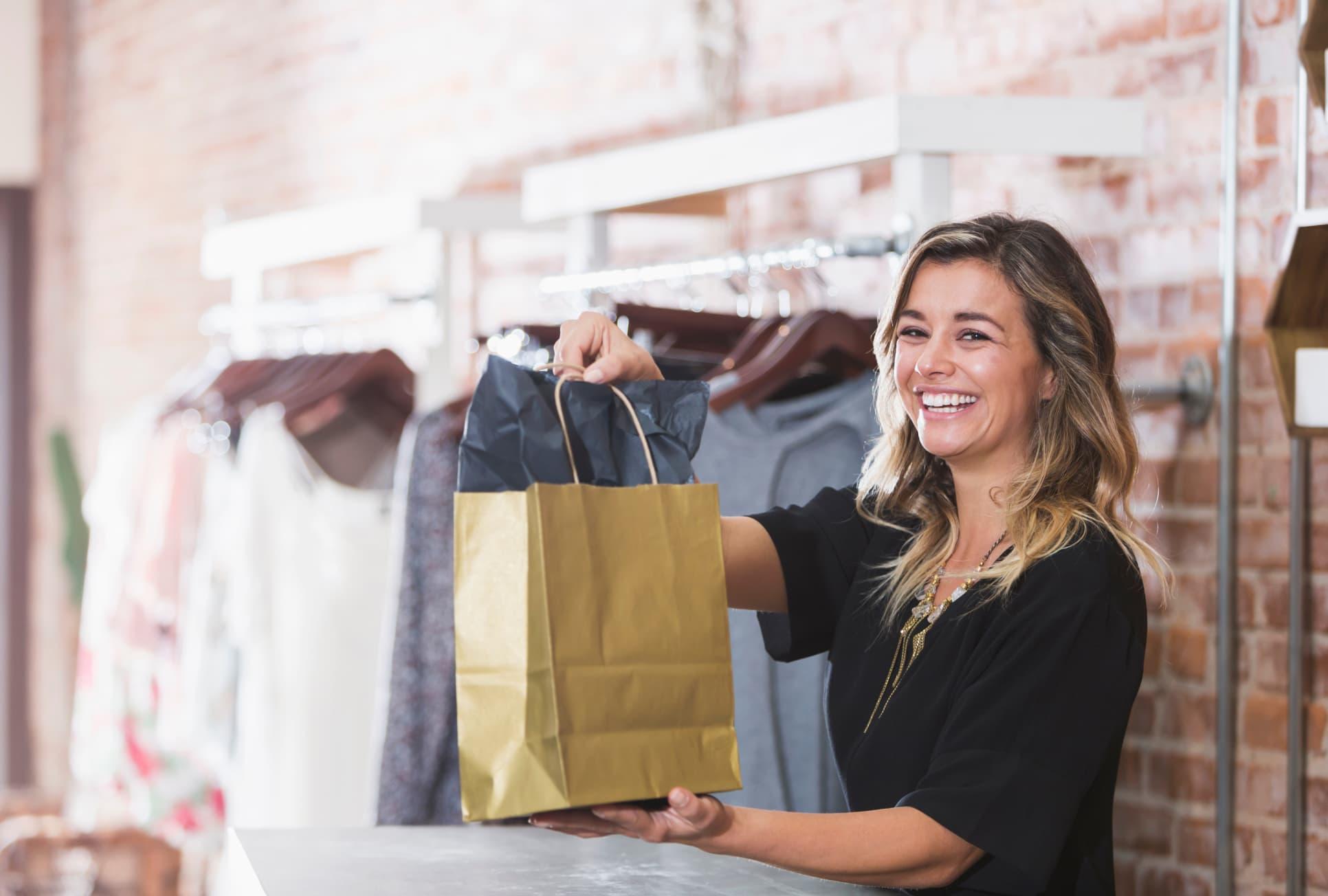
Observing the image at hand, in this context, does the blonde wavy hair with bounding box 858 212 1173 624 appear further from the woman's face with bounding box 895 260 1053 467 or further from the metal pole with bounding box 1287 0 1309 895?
the metal pole with bounding box 1287 0 1309 895

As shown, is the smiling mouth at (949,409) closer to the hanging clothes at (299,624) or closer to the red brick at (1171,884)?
the red brick at (1171,884)

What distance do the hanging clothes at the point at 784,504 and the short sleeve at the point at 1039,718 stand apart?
59 cm

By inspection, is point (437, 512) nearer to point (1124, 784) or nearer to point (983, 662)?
point (1124, 784)

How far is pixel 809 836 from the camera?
130 cm

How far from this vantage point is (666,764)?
1.28 m

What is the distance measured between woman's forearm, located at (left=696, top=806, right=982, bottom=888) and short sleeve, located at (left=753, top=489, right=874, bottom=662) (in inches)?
16.1

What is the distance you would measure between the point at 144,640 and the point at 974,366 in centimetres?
245

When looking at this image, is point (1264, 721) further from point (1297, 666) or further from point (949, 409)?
point (949, 409)

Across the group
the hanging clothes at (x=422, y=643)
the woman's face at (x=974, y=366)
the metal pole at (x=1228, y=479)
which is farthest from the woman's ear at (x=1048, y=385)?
the hanging clothes at (x=422, y=643)

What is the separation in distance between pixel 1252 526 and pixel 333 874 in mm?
1247

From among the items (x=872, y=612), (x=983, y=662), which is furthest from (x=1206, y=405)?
(x=983, y=662)

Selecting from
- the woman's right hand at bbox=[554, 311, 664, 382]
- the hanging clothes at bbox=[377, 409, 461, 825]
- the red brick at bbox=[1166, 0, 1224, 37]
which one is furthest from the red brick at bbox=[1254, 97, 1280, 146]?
the hanging clothes at bbox=[377, 409, 461, 825]

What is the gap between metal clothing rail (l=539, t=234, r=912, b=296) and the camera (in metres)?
2.01

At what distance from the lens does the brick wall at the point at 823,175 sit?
6.83 ft
